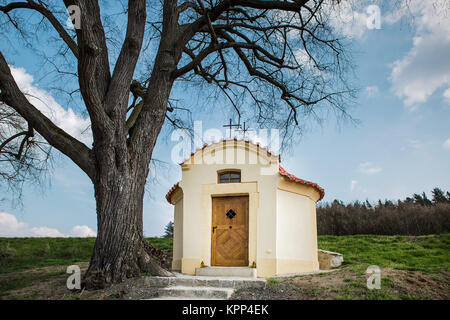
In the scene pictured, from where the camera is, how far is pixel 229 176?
11.0 m

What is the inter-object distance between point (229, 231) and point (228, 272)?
4.42 ft

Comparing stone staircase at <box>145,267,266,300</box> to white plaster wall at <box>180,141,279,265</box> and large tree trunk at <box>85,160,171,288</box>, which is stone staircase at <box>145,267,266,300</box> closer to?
large tree trunk at <box>85,160,171,288</box>

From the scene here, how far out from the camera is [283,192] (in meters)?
10.6

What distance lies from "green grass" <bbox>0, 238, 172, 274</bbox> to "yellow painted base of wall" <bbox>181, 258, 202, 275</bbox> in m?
6.66

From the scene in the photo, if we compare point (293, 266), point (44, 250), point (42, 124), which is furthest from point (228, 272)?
point (44, 250)

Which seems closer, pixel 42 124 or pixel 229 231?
pixel 42 124

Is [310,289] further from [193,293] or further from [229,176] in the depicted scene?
[229,176]

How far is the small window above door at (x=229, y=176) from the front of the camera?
1090 centimetres

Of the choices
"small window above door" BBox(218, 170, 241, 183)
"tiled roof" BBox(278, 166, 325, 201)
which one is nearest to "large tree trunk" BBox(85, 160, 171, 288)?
"small window above door" BBox(218, 170, 241, 183)

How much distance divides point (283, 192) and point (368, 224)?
25.6 metres

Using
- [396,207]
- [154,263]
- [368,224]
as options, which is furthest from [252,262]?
[396,207]

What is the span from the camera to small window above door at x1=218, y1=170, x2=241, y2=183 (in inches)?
429

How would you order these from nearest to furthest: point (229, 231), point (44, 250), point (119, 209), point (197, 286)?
point (119, 209), point (197, 286), point (229, 231), point (44, 250)

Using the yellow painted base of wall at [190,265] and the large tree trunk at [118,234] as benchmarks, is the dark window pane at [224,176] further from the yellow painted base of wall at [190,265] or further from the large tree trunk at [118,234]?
the large tree trunk at [118,234]
